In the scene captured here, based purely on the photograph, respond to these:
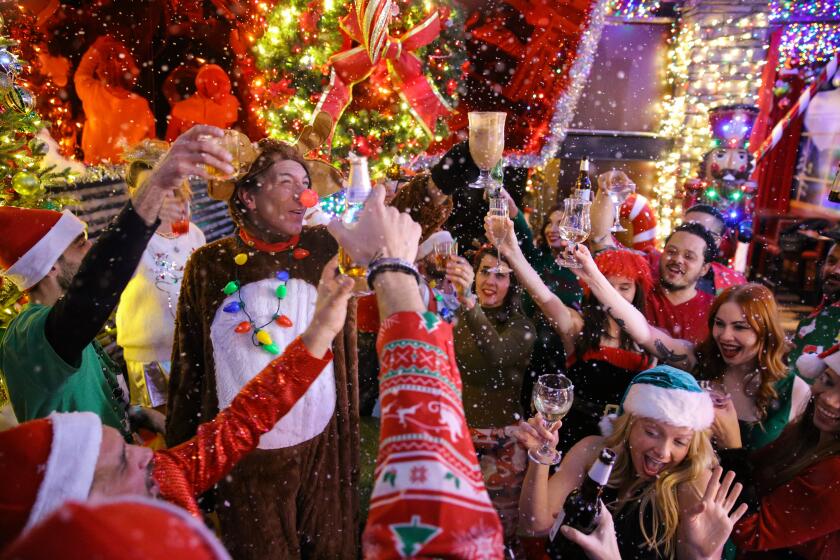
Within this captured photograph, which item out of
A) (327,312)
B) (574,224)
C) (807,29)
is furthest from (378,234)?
(807,29)

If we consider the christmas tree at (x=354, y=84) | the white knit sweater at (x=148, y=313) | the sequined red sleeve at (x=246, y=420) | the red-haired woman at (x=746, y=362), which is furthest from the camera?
the christmas tree at (x=354, y=84)

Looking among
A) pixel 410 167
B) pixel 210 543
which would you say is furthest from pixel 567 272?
pixel 210 543

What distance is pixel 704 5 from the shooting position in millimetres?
5516

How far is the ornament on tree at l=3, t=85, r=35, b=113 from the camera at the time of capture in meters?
2.50

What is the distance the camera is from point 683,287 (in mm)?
2975

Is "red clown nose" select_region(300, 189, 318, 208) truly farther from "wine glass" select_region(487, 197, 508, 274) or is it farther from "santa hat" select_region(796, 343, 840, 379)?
"santa hat" select_region(796, 343, 840, 379)

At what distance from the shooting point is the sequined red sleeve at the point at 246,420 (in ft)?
4.28

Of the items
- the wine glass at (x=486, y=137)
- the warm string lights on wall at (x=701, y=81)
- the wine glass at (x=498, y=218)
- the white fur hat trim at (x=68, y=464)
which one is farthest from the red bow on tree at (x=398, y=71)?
the white fur hat trim at (x=68, y=464)

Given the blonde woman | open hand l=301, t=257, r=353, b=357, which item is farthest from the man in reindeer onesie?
the blonde woman

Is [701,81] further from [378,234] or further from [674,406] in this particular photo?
[378,234]

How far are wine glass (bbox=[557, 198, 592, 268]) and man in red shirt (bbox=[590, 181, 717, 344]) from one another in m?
0.83

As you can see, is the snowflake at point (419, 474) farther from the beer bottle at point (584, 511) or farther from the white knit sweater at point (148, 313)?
the white knit sweater at point (148, 313)

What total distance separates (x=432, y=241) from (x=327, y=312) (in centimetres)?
106

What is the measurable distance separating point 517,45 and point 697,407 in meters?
5.81
